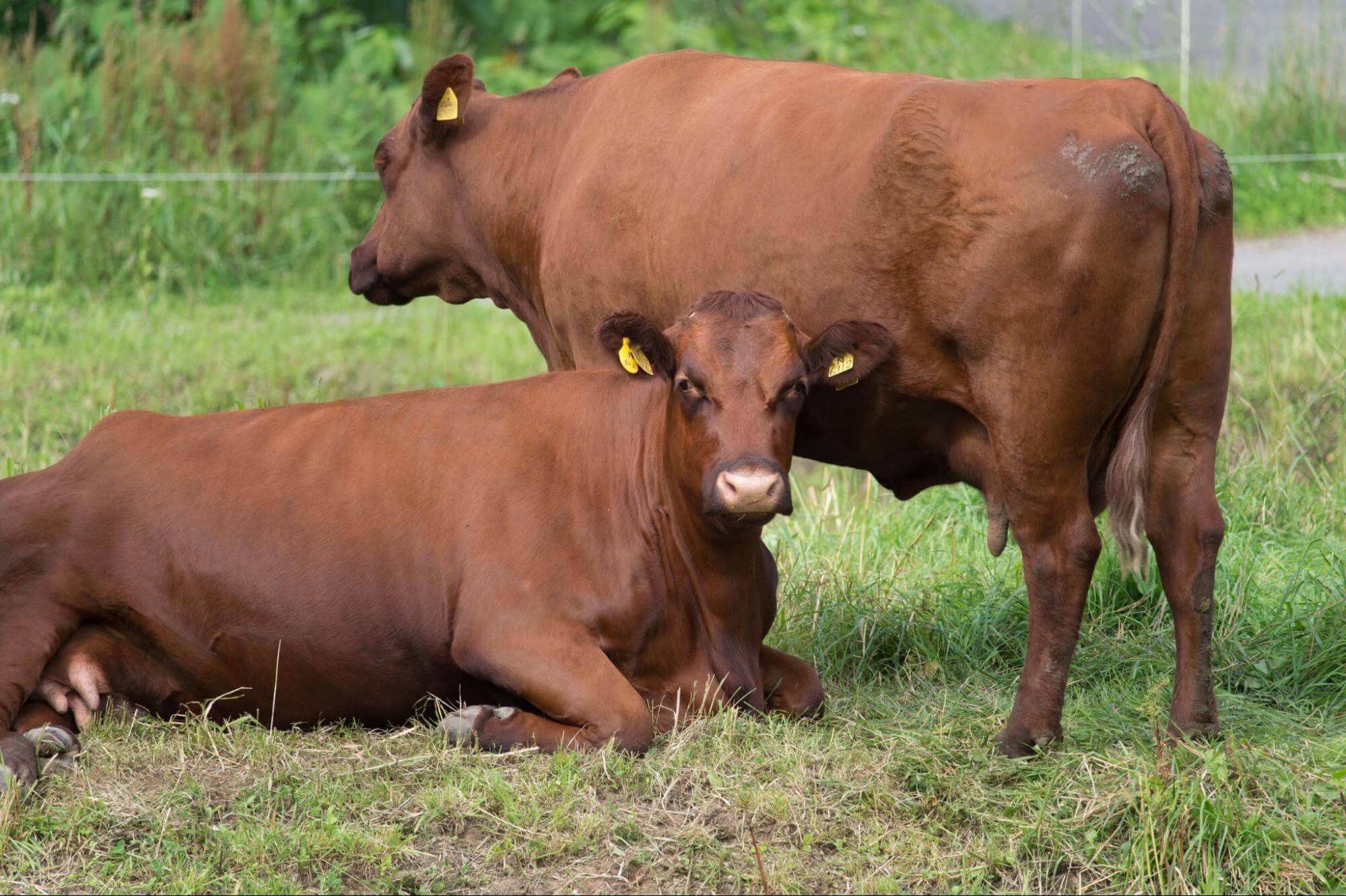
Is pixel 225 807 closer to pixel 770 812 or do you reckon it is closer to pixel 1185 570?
pixel 770 812

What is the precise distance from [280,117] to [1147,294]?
980 centimetres

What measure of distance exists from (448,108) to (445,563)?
2.37 m

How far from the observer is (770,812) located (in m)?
4.27

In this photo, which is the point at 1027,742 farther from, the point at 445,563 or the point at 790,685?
the point at 445,563

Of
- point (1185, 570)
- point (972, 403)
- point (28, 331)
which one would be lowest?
point (28, 331)

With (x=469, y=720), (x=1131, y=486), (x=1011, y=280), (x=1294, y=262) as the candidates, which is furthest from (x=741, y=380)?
(x=1294, y=262)

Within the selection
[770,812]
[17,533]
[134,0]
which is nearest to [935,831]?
[770,812]

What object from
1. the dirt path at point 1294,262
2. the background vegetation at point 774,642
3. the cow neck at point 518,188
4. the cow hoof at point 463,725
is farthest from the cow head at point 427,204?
the dirt path at point 1294,262

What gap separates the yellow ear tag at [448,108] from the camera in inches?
259

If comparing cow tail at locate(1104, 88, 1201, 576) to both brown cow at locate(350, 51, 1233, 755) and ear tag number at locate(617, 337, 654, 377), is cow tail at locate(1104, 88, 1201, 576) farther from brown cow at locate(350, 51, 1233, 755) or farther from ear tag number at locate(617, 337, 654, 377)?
ear tag number at locate(617, 337, 654, 377)

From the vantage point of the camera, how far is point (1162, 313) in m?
4.40

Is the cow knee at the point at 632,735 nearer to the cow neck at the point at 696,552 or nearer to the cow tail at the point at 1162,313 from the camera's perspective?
the cow neck at the point at 696,552

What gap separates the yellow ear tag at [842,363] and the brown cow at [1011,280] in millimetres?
136

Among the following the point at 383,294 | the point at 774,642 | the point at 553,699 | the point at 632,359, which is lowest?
the point at 774,642
